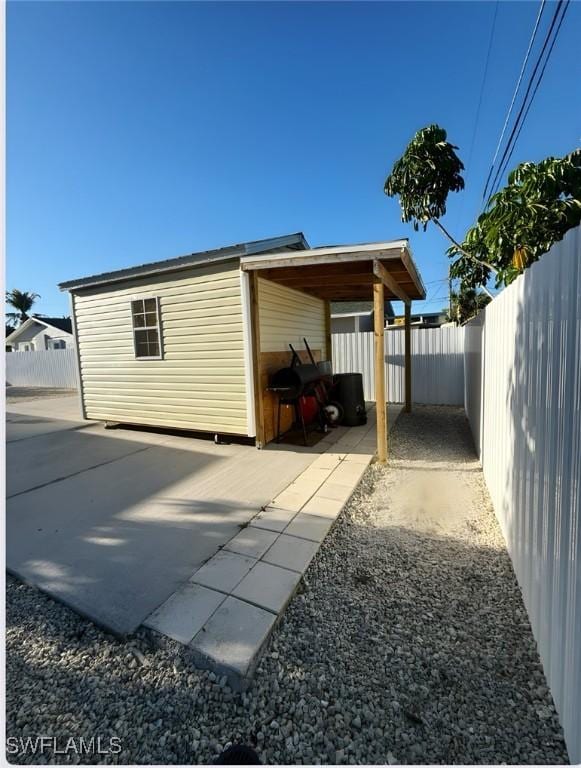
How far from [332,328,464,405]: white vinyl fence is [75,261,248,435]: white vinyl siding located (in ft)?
17.0

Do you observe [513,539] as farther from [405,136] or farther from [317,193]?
[317,193]

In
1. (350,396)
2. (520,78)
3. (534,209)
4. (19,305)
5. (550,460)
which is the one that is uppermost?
(19,305)

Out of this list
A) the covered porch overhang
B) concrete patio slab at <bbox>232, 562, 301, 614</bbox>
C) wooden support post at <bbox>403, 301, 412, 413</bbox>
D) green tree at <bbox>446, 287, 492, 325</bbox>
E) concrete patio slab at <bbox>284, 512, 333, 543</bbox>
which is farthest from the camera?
green tree at <bbox>446, 287, 492, 325</bbox>

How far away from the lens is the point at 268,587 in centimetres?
221

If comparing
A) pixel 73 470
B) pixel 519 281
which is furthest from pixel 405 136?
pixel 73 470

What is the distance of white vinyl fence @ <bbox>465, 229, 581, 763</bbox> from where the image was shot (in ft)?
4.23

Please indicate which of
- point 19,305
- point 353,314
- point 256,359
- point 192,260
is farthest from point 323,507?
point 19,305

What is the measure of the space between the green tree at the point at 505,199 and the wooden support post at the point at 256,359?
160 inches

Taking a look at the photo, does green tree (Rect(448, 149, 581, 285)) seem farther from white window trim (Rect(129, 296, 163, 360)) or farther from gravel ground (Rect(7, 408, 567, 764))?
white window trim (Rect(129, 296, 163, 360))

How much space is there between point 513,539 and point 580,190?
599cm

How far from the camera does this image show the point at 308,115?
701 centimetres

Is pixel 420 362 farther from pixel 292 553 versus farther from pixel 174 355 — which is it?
pixel 292 553

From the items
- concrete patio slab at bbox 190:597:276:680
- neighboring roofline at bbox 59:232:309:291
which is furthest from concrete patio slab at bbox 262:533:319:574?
neighboring roofline at bbox 59:232:309:291

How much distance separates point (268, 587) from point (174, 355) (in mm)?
4696
